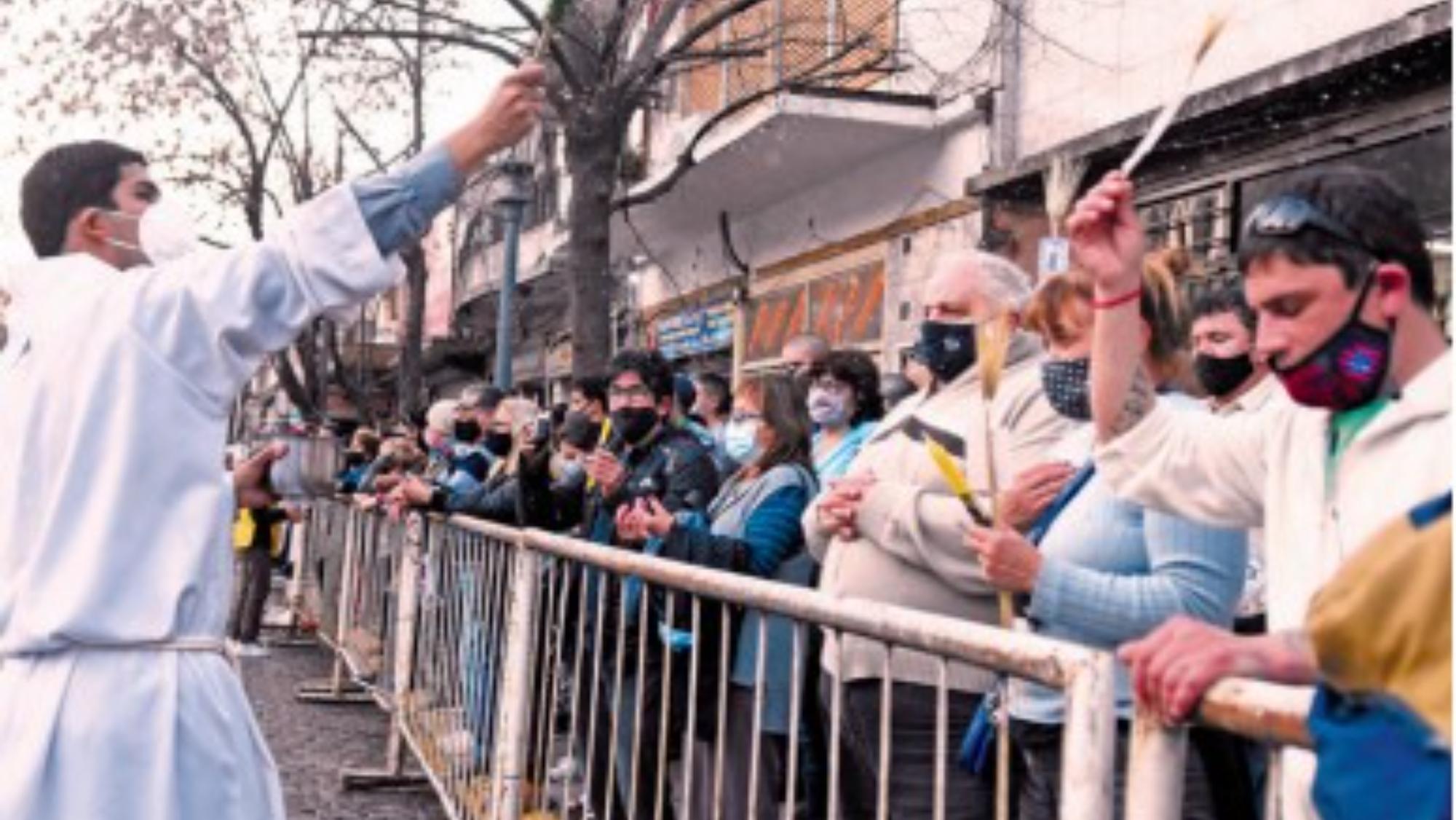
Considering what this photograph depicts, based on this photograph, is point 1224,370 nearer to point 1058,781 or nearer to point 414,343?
point 1058,781

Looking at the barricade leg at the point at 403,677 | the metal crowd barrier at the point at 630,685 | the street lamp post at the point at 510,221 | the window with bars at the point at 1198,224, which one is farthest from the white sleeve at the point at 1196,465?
the street lamp post at the point at 510,221

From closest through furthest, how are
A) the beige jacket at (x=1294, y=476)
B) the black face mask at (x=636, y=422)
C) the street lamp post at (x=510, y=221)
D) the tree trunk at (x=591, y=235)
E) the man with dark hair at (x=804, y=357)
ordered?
the beige jacket at (x=1294, y=476) < the man with dark hair at (x=804, y=357) < the black face mask at (x=636, y=422) < the tree trunk at (x=591, y=235) < the street lamp post at (x=510, y=221)

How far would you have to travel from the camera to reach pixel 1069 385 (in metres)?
3.58

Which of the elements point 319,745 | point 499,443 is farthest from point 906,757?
point 319,745

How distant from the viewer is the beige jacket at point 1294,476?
2.18 meters

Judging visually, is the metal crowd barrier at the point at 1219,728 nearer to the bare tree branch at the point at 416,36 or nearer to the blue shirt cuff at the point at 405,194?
the blue shirt cuff at the point at 405,194

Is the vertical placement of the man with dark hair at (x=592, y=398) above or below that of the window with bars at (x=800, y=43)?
below

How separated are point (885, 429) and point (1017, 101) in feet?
26.3

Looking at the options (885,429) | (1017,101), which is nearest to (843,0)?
(1017,101)

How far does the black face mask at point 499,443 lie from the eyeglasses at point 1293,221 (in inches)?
246

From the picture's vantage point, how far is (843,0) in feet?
46.3

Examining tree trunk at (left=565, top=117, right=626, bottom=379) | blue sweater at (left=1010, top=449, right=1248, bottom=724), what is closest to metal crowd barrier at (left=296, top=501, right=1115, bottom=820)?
blue sweater at (left=1010, top=449, right=1248, bottom=724)

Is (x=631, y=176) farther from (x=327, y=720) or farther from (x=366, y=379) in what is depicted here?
(x=327, y=720)

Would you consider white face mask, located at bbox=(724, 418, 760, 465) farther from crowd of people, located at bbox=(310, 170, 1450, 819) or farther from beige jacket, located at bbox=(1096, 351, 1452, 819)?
beige jacket, located at bbox=(1096, 351, 1452, 819)
